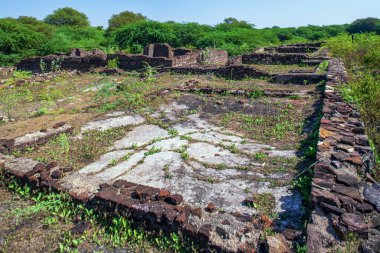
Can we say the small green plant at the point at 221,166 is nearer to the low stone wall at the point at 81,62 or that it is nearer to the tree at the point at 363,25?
the low stone wall at the point at 81,62

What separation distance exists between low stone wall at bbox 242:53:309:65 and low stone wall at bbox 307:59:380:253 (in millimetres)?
9745

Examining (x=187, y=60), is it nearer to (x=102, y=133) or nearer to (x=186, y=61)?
(x=186, y=61)

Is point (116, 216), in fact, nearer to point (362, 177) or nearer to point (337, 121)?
point (362, 177)

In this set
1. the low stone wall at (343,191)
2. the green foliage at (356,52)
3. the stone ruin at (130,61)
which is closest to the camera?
the low stone wall at (343,191)

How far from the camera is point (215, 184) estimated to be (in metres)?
3.65

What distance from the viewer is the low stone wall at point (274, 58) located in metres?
13.7

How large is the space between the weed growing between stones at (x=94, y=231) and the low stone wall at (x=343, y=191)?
1.02m

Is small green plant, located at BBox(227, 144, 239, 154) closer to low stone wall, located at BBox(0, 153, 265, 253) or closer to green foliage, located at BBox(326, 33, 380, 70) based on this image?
low stone wall, located at BBox(0, 153, 265, 253)

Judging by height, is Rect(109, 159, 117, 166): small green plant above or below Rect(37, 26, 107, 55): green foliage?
below

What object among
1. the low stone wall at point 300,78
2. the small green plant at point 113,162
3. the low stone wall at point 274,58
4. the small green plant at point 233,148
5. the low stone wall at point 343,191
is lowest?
the small green plant at point 113,162

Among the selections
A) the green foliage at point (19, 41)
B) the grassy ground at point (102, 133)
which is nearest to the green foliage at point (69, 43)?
the green foliage at point (19, 41)

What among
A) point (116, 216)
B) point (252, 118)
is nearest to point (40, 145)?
point (116, 216)

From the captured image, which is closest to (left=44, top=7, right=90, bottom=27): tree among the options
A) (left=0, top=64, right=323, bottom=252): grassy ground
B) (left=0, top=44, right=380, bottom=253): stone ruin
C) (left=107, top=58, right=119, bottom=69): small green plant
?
(left=107, top=58, right=119, bottom=69): small green plant

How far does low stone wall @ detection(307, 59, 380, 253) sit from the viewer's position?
Result: 2273 millimetres
